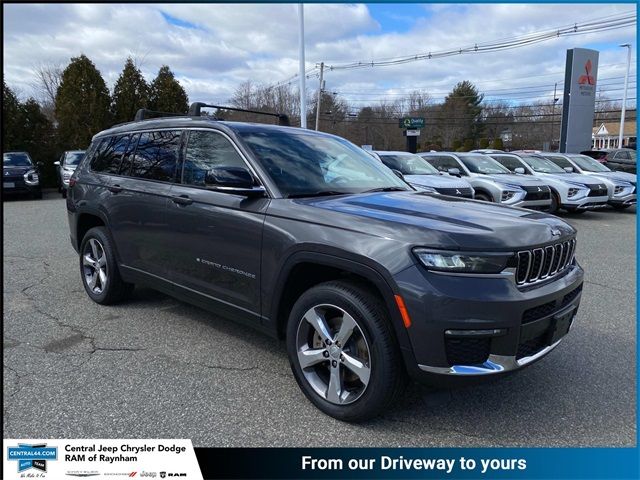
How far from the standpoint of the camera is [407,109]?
233 ft

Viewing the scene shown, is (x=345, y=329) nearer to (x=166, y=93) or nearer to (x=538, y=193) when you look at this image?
(x=538, y=193)

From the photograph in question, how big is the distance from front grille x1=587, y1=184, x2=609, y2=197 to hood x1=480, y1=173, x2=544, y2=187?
139cm

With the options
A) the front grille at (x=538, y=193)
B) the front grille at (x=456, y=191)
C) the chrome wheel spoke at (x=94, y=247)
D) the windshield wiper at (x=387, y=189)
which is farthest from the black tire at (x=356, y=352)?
the front grille at (x=538, y=193)

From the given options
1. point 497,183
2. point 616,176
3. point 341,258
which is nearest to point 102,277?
point 341,258

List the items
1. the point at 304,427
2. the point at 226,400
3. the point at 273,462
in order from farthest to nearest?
the point at 226,400, the point at 304,427, the point at 273,462

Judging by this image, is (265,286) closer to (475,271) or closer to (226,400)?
(226,400)

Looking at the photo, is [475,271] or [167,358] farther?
[167,358]

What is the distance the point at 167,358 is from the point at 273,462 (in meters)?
1.51

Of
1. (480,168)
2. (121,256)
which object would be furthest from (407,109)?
(121,256)

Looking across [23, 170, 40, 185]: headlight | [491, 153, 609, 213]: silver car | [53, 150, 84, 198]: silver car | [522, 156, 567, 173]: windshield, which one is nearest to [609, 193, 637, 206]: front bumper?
[491, 153, 609, 213]: silver car

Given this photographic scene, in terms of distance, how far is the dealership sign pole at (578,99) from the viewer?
23.9 meters

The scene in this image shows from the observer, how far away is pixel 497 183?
1205 centimetres

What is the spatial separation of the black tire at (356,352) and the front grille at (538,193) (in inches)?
400

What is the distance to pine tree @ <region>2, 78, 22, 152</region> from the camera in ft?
72.5
